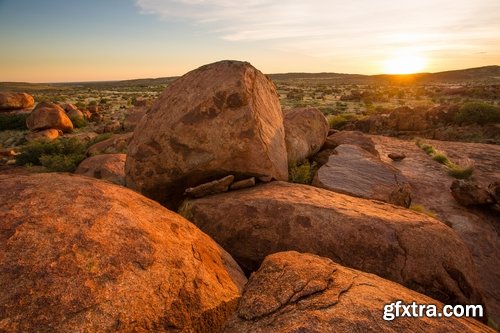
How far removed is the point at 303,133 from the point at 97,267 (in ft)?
26.2

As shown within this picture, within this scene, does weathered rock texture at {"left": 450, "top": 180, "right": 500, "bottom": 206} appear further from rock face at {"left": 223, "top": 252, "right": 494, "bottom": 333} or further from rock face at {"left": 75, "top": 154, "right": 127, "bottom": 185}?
rock face at {"left": 75, "top": 154, "right": 127, "bottom": 185}

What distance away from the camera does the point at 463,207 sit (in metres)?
9.22

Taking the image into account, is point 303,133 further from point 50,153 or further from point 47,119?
point 47,119

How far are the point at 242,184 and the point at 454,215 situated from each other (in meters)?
6.22

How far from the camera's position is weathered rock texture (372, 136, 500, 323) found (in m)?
6.80

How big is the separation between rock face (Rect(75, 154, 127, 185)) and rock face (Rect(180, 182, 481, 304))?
15.0ft

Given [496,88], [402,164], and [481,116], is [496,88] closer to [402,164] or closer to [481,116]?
[481,116]

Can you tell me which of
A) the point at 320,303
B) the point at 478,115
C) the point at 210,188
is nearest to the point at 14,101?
the point at 210,188

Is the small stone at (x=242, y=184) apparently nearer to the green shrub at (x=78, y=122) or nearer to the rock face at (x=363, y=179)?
the rock face at (x=363, y=179)

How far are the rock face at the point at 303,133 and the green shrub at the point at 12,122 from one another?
24452 mm

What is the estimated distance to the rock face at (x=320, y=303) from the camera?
97.0 inches

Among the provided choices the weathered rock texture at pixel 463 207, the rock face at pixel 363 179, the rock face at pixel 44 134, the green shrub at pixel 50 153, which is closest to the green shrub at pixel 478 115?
the weathered rock texture at pixel 463 207

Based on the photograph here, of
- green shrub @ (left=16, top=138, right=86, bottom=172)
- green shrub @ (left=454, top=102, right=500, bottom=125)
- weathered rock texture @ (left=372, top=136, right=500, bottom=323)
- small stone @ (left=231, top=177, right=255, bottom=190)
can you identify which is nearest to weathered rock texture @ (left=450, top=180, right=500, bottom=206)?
weathered rock texture @ (left=372, top=136, right=500, bottom=323)

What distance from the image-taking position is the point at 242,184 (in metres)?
6.28
